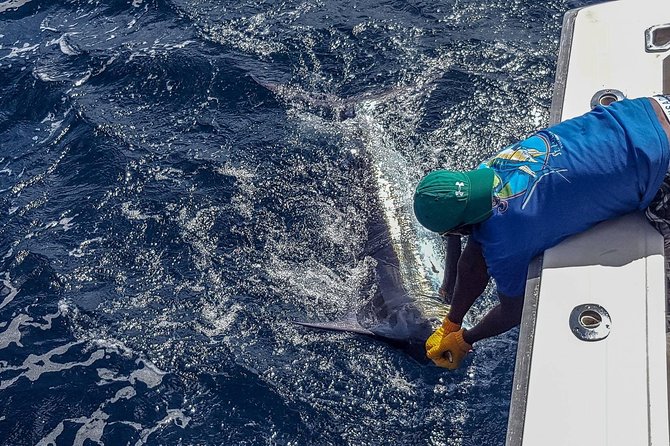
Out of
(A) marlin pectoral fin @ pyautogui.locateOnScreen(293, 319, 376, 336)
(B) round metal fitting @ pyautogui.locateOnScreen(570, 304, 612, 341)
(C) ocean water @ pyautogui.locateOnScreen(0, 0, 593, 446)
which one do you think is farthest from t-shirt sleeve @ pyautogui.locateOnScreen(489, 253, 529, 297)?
(A) marlin pectoral fin @ pyautogui.locateOnScreen(293, 319, 376, 336)

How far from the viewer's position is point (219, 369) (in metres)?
5.11

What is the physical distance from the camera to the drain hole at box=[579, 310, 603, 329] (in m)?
→ 3.26

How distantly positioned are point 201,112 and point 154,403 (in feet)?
9.78

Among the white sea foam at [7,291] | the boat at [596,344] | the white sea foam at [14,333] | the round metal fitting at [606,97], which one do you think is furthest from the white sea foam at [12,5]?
the boat at [596,344]

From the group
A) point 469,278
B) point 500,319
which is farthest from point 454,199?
point 500,319

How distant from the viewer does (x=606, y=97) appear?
4125mm

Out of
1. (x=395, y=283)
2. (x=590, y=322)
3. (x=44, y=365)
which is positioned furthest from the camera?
(x=395, y=283)

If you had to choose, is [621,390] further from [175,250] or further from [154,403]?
[175,250]

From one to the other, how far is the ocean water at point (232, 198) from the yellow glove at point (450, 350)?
410 mm

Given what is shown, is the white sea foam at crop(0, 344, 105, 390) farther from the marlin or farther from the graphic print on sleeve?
the graphic print on sleeve

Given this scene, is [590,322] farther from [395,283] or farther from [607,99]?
[395,283]

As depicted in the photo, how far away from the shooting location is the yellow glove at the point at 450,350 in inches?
174

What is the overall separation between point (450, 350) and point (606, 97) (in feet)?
5.35

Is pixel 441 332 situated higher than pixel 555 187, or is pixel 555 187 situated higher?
pixel 555 187
